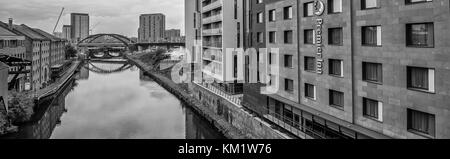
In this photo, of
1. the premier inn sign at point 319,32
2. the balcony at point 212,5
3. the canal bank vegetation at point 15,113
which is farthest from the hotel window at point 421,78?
the canal bank vegetation at point 15,113

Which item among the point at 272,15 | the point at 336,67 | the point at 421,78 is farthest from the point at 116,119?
the point at 421,78

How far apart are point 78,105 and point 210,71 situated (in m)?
17.9

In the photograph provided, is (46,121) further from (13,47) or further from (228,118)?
(228,118)

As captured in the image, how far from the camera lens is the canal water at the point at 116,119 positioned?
2806cm

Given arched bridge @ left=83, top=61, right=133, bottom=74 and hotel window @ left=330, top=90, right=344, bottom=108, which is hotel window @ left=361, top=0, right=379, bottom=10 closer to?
hotel window @ left=330, top=90, right=344, bottom=108

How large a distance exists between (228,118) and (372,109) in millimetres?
14410

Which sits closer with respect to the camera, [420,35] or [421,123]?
[420,35]

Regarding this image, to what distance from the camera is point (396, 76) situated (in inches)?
483

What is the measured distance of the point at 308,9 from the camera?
17.9 meters

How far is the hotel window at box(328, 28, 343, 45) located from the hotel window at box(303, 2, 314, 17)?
1.86m

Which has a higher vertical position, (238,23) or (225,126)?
(238,23)

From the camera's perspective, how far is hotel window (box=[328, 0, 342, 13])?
607 inches
